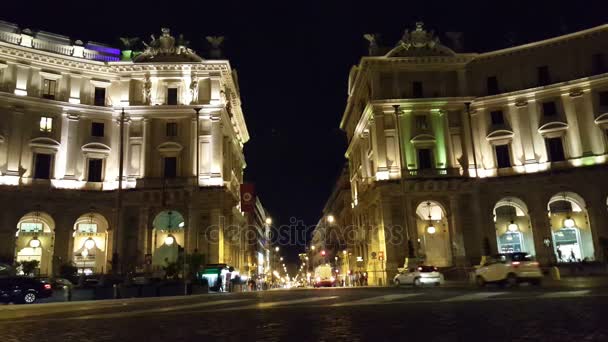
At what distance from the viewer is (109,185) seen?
1909 inches

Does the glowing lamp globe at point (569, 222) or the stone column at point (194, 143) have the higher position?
the stone column at point (194, 143)

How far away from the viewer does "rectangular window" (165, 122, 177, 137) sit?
50000 millimetres

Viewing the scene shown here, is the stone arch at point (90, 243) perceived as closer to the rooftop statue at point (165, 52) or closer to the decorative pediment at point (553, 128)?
the rooftop statue at point (165, 52)

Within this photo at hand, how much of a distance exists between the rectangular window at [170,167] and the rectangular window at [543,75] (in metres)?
36.0

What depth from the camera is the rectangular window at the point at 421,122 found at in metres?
50.6

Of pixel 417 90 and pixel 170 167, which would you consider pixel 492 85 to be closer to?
pixel 417 90

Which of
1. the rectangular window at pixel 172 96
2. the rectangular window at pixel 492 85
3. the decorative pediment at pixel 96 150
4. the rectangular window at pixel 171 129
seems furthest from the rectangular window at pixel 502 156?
the decorative pediment at pixel 96 150

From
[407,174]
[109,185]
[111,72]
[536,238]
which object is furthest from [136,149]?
[536,238]

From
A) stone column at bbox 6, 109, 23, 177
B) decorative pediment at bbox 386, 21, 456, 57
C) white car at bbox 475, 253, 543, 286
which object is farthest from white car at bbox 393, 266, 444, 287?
stone column at bbox 6, 109, 23, 177

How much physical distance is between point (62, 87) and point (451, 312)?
47014 mm

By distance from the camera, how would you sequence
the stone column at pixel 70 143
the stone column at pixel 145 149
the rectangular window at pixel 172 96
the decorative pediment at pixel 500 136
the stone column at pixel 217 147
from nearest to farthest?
the stone column at pixel 70 143
the stone column at pixel 145 149
the stone column at pixel 217 147
the decorative pediment at pixel 500 136
the rectangular window at pixel 172 96

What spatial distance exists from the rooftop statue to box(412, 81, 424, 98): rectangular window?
70.3 feet

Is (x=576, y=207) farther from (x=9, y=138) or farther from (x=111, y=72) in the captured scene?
(x=9, y=138)

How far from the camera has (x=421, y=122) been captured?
50.8 m
